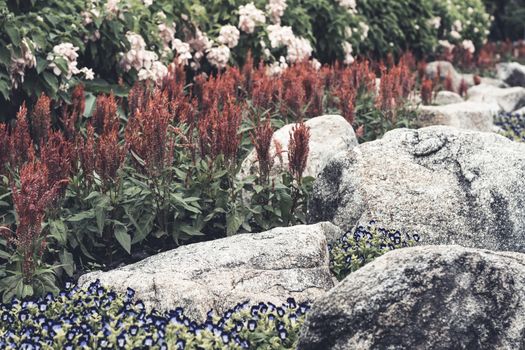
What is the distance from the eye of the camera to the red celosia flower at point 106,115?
19.9 ft

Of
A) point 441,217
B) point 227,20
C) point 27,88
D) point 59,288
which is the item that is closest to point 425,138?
point 441,217

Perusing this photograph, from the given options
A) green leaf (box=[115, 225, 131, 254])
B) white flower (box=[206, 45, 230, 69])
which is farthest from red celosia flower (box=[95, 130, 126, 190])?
white flower (box=[206, 45, 230, 69])

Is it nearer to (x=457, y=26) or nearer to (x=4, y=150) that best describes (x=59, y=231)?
(x=4, y=150)

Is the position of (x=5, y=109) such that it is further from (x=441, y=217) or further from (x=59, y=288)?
(x=441, y=217)

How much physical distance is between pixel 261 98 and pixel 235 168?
164 centimetres

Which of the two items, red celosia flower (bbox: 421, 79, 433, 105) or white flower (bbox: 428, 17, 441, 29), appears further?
white flower (bbox: 428, 17, 441, 29)

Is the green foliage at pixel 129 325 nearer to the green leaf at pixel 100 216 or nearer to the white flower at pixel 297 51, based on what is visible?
the green leaf at pixel 100 216

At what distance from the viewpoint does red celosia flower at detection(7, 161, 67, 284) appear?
4.59 meters

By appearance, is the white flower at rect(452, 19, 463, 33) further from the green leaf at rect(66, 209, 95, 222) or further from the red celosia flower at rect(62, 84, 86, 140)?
the green leaf at rect(66, 209, 95, 222)

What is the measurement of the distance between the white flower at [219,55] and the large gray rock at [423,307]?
530 centimetres

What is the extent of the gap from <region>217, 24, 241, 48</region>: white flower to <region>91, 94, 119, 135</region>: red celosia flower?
8.86 feet

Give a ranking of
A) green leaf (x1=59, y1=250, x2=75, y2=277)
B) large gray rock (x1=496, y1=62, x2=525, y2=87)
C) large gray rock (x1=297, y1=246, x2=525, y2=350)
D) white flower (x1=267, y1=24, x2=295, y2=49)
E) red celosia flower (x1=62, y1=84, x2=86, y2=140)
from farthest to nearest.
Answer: large gray rock (x1=496, y1=62, x2=525, y2=87), white flower (x1=267, y1=24, x2=295, y2=49), red celosia flower (x1=62, y1=84, x2=86, y2=140), green leaf (x1=59, y1=250, x2=75, y2=277), large gray rock (x1=297, y1=246, x2=525, y2=350)

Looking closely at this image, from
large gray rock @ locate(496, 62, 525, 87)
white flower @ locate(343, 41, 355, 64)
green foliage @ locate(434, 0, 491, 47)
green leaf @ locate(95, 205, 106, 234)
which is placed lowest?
large gray rock @ locate(496, 62, 525, 87)

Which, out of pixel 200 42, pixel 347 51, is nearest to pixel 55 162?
pixel 200 42
